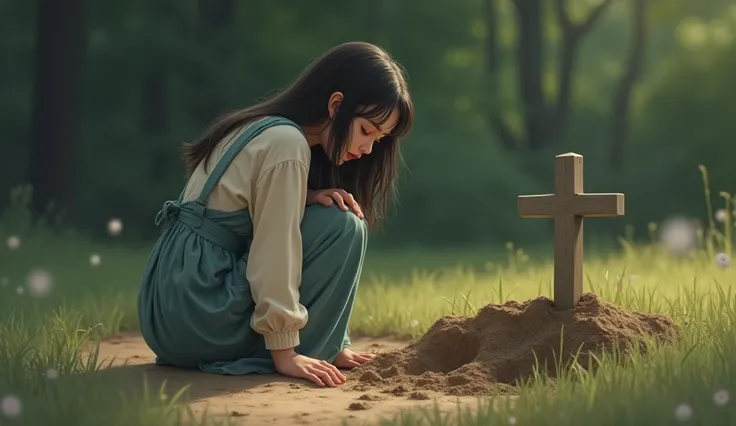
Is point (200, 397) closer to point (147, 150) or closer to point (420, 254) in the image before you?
point (420, 254)

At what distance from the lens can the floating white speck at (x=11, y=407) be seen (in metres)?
3.06

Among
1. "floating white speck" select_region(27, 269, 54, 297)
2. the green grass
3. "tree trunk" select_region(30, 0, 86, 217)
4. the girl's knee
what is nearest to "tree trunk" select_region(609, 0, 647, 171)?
"tree trunk" select_region(30, 0, 86, 217)

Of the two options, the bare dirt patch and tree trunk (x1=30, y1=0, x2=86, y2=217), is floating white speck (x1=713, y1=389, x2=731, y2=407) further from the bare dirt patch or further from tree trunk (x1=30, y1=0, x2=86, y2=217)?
tree trunk (x1=30, y1=0, x2=86, y2=217)

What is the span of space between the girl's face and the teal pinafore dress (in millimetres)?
221

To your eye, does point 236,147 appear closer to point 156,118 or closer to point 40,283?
point 40,283

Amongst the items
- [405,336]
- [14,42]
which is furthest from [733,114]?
[405,336]

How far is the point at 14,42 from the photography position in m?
13.7

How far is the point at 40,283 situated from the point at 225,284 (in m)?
3.07

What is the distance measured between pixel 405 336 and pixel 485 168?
933 cm

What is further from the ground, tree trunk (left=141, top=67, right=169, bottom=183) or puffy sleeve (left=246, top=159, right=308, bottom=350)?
tree trunk (left=141, top=67, right=169, bottom=183)

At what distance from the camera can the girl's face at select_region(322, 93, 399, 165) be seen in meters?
4.27

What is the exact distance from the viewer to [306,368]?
4.14m

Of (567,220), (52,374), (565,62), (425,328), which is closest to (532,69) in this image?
(565,62)

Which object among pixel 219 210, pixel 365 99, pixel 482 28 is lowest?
pixel 219 210
